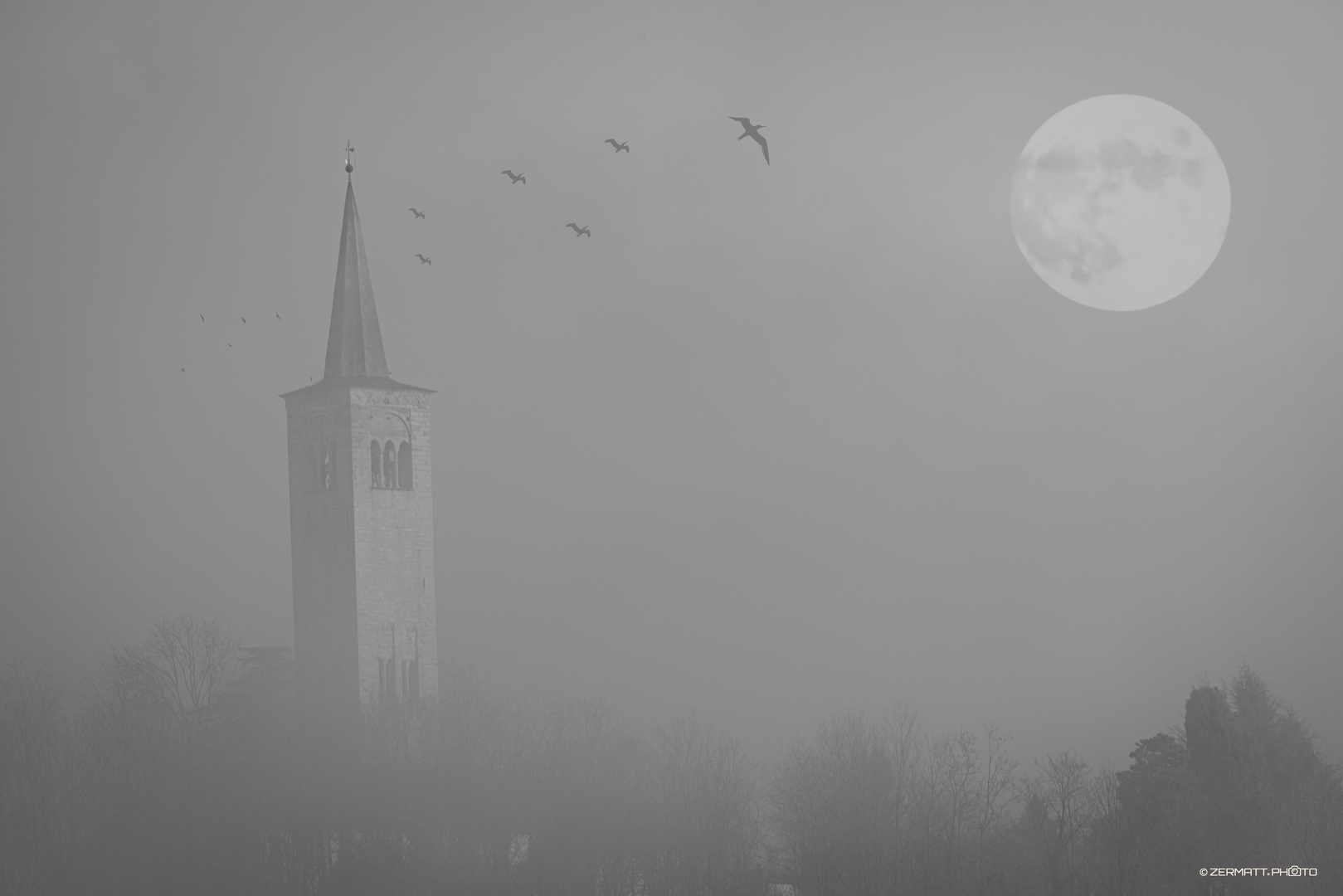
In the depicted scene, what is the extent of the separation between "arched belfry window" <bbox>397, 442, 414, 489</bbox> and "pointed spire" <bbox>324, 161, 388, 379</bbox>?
3.20 meters

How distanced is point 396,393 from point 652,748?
18.0 m

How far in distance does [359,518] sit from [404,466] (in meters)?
3.38

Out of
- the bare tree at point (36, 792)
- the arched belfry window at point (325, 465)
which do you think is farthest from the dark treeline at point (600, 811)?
the arched belfry window at point (325, 465)

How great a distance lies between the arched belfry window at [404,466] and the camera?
72.4 meters

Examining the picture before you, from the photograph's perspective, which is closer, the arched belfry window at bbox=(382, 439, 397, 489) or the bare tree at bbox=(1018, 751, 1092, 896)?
the bare tree at bbox=(1018, 751, 1092, 896)

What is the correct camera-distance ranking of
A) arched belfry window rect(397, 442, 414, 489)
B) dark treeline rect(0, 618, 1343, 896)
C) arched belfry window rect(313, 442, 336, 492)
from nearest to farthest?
dark treeline rect(0, 618, 1343, 896) < arched belfry window rect(313, 442, 336, 492) < arched belfry window rect(397, 442, 414, 489)

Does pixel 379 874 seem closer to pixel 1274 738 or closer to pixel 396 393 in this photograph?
pixel 396 393

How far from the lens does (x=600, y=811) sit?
2259 inches

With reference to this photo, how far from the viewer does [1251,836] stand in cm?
5012

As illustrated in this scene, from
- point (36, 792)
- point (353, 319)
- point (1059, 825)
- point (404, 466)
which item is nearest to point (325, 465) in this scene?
point (404, 466)

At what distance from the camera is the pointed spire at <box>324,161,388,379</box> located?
7194 cm

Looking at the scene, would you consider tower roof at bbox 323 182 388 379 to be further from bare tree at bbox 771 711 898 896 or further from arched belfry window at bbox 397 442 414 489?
bare tree at bbox 771 711 898 896

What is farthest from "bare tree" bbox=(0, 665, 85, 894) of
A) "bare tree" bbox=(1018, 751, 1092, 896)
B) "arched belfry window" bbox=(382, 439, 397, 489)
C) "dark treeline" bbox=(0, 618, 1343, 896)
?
"bare tree" bbox=(1018, 751, 1092, 896)

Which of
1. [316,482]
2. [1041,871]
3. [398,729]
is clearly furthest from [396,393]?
[1041,871]
